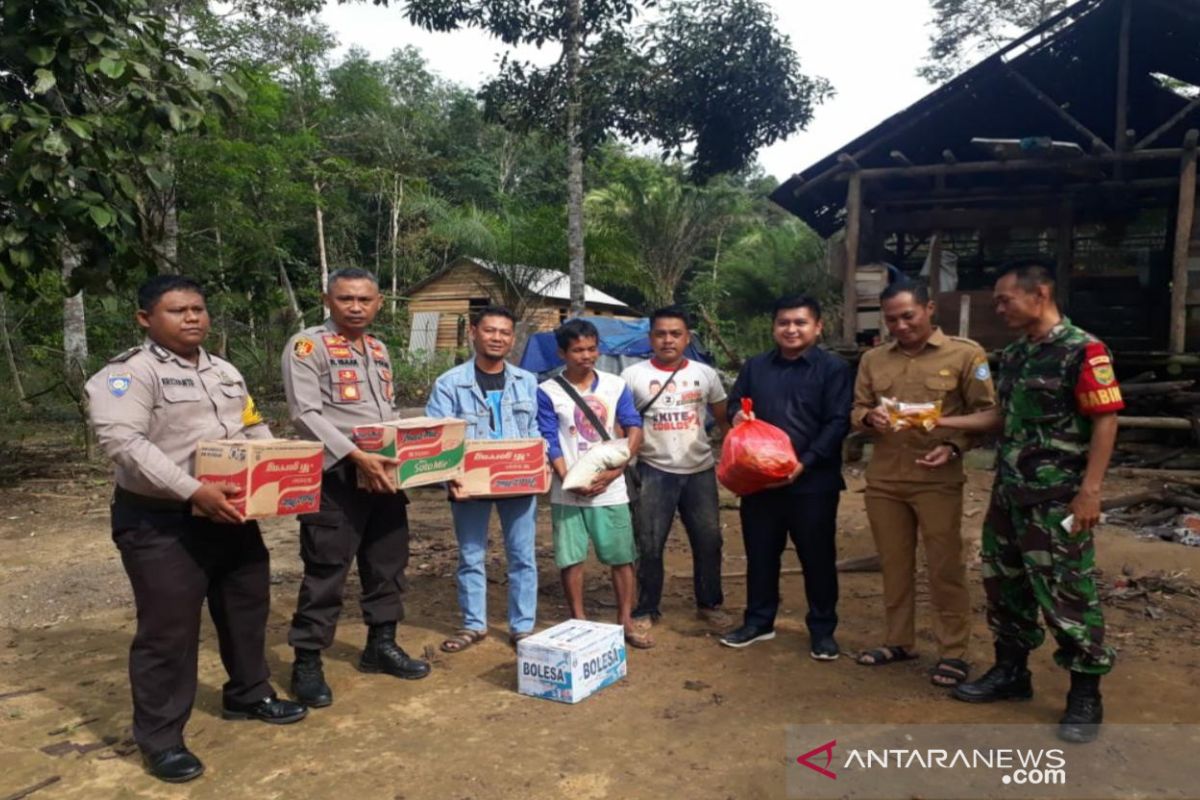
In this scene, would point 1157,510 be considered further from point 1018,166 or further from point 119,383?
point 119,383

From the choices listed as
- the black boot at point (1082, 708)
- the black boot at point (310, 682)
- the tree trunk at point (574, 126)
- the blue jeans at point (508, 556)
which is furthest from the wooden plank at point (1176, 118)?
the black boot at point (310, 682)

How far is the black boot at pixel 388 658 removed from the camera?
3846mm

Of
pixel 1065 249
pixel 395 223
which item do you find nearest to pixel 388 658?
pixel 1065 249

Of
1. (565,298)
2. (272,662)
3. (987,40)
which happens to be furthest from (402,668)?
(987,40)

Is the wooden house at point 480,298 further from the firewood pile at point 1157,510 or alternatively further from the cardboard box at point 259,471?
the cardboard box at point 259,471

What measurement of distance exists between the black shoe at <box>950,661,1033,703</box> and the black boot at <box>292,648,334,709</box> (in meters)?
2.65

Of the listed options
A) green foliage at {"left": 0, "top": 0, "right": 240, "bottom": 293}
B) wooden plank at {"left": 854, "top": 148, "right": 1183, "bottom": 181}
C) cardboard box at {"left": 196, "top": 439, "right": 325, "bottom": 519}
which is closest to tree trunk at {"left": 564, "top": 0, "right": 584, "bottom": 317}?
wooden plank at {"left": 854, "top": 148, "right": 1183, "bottom": 181}

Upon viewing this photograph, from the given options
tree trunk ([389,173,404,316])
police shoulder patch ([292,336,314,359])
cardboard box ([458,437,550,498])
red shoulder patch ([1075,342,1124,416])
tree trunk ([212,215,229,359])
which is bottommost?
cardboard box ([458,437,550,498])

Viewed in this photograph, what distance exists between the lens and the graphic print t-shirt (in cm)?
412

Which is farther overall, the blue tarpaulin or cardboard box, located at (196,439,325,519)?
the blue tarpaulin

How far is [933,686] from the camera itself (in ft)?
12.1

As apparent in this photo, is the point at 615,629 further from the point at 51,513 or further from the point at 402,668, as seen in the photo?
the point at 51,513

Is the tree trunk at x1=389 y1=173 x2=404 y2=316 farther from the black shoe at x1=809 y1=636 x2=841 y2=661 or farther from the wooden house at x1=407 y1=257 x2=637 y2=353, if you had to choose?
the black shoe at x1=809 y1=636 x2=841 y2=661

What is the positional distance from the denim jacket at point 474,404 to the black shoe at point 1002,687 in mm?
2232
